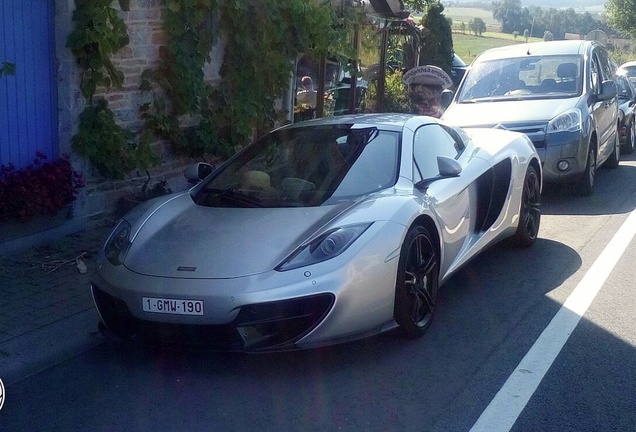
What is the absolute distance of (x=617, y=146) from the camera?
41.5 feet

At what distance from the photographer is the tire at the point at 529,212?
754 centimetres

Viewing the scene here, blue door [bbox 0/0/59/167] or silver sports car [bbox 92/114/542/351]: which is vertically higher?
blue door [bbox 0/0/59/167]

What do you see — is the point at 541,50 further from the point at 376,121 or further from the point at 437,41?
the point at 437,41

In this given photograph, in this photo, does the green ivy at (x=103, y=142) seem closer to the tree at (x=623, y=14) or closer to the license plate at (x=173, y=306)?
the license plate at (x=173, y=306)

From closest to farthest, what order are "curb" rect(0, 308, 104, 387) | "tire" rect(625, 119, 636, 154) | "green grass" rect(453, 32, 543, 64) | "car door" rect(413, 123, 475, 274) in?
"curb" rect(0, 308, 104, 387)
"car door" rect(413, 123, 475, 274)
"tire" rect(625, 119, 636, 154)
"green grass" rect(453, 32, 543, 64)

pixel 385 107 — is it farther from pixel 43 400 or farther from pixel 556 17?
pixel 43 400

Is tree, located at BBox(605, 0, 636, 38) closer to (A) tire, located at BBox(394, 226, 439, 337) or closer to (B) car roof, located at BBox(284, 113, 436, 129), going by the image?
(B) car roof, located at BBox(284, 113, 436, 129)

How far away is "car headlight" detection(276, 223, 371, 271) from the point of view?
4789 millimetres

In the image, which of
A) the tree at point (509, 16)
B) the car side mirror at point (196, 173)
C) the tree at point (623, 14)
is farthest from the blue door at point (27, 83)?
the tree at point (623, 14)

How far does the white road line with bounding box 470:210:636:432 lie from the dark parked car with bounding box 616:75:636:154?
6.76m

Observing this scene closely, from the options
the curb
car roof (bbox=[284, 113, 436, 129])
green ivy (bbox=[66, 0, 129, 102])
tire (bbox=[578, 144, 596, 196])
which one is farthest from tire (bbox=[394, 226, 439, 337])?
tire (bbox=[578, 144, 596, 196])

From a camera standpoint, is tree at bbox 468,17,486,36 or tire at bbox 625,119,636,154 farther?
tree at bbox 468,17,486,36

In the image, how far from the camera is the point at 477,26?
23.2 m

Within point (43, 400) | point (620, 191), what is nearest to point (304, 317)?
point (43, 400)
